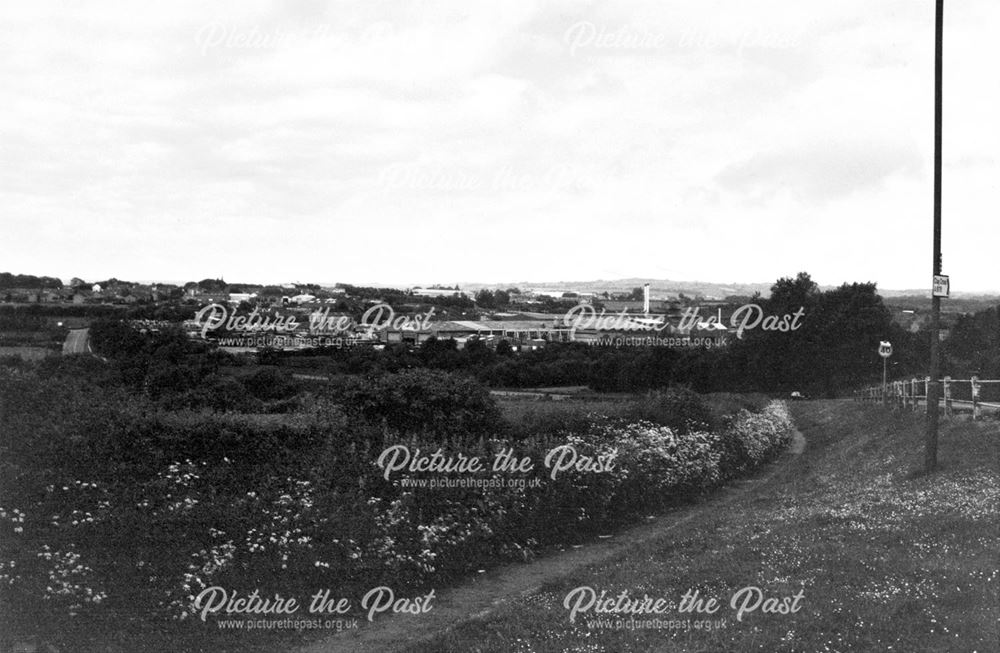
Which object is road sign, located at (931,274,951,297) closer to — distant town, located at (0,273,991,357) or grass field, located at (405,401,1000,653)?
grass field, located at (405,401,1000,653)

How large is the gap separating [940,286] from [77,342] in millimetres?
17690

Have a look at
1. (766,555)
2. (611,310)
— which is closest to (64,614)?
(766,555)

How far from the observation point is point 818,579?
8.77 m

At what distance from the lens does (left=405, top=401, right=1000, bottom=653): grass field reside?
7270 mm

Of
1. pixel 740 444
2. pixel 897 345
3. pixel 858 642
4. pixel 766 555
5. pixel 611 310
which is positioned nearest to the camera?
pixel 858 642

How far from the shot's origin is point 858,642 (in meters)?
7.00

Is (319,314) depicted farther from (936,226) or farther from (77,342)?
(936,226)

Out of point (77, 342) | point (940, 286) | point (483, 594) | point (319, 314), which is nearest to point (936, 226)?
point (940, 286)

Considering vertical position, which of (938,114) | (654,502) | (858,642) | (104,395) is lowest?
(654,502)

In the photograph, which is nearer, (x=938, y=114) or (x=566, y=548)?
(x=566, y=548)

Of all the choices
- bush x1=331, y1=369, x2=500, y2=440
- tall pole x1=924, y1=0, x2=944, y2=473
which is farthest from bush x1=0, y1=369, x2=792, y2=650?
tall pole x1=924, y1=0, x2=944, y2=473

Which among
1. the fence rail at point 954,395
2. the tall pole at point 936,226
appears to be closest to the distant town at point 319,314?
the fence rail at point 954,395

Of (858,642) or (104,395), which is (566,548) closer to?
(858,642)

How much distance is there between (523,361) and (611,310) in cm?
847
